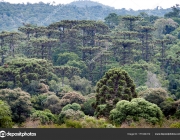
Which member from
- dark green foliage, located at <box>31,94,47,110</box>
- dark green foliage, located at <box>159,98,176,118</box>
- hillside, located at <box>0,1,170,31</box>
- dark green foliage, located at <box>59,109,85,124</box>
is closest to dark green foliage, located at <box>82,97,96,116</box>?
dark green foliage, located at <box>31,94,47,110</box>

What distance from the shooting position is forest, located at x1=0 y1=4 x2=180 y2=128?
30.8 m

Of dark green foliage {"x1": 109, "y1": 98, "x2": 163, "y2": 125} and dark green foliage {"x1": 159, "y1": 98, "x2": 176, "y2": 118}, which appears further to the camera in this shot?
dark green foliage {"x1": 159, "y1": 98, "x2": 176, "y2": 118}

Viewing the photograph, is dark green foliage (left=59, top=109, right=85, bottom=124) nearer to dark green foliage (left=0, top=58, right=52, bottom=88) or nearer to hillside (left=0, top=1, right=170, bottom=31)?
dark green foliage (left=0, top=58, right=52, bottom=88)

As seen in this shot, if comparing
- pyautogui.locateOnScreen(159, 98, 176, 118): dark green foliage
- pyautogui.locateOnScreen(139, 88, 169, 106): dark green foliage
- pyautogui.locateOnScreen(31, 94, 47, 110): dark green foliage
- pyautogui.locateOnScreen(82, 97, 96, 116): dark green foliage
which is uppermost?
pyautogui.locateOnScreen(139, 88, 169, 106): dark green foliage

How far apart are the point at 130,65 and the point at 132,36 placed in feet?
35.8

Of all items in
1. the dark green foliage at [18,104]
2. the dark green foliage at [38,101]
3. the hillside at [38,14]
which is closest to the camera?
the dark green foliage at [18,104]

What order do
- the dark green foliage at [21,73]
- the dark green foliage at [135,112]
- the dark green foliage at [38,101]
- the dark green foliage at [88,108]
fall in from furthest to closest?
1. the dark green foliage at [21,73]
2. the dark green foliage at [38,101]
3. the dark green foliage at [88,108]
4. the dark green foliage at [135,112]

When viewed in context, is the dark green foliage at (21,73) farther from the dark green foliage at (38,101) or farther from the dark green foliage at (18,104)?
the dark green foliage at (18,104)

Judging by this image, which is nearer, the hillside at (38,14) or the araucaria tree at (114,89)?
the araucaria tree at (114,89)

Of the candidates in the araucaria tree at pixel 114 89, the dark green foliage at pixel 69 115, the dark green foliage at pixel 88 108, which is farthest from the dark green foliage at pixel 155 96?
the dark green foliage at pixel 69 115

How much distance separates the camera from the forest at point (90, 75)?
30.8m

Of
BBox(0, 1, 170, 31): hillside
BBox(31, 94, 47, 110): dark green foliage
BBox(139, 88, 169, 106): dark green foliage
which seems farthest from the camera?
BBox(0, 1, 170, 31): hillside

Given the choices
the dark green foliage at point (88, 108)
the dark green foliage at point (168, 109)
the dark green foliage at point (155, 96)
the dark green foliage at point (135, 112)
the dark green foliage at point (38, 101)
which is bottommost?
the dark green foliage at point (38, 101)
